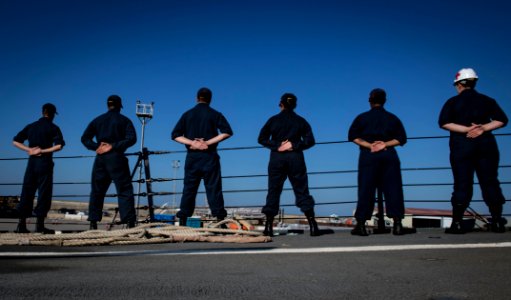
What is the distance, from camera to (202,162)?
4.42 meters

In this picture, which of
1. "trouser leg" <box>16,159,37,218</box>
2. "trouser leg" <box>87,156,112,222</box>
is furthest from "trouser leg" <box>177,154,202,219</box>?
"trouser leg" <box>16,159,37,218</box>

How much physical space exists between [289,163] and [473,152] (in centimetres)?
197

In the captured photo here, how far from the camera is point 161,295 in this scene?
4.51ft

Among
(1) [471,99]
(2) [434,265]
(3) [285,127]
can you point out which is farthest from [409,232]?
(2) [434,265]

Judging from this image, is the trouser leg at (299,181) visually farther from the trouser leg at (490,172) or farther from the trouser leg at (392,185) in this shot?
the trouser leg at (490,172)

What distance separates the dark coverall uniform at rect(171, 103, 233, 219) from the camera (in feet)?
14.4

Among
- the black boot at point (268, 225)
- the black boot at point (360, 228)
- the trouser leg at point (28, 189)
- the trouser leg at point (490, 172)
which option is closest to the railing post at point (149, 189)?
the trouser leg at point (28, 189)

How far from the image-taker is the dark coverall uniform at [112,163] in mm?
4469

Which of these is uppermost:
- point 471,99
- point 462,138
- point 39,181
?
point 471,99

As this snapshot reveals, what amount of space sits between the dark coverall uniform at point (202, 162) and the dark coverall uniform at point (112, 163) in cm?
60

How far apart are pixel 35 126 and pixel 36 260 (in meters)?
3.34

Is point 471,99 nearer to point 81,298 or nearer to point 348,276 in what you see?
point 348,276

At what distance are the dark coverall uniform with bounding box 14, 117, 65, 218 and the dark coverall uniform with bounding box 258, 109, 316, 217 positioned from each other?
2800 mm

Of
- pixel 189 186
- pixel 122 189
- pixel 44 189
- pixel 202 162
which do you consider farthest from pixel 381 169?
pixel 44 189
